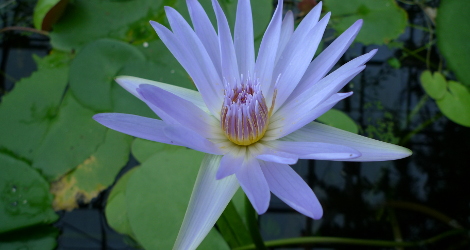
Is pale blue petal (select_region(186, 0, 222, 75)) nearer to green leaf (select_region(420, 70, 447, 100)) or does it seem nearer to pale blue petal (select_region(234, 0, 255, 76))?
pale blue petal (select_region(234, 0, 255, 76))

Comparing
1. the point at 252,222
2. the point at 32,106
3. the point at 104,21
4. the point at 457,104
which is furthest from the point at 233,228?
the point at 104,21

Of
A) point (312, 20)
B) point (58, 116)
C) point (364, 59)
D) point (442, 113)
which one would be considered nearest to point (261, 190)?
point (364, 59)

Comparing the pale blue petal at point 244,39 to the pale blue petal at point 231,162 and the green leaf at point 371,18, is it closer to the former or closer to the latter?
the pale blue petal at point 231,162

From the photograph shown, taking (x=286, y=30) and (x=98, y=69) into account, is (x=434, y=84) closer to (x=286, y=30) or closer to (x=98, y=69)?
(x=286, y=30)

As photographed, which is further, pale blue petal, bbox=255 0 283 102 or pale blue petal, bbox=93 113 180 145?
pale blue petal, bbox=255 0 283 102

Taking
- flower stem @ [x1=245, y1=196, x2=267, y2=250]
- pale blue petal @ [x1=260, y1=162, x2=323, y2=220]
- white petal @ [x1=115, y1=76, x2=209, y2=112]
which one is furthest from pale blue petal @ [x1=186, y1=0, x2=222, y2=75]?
flower stem @ [x1=245, y1=196, x2=267, y2=250]

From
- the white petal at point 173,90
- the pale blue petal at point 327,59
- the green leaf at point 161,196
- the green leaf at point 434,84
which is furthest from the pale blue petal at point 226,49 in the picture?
the green leaf at point 434,84

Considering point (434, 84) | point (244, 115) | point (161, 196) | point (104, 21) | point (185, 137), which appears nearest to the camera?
point (185, 137)
